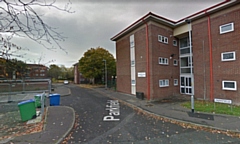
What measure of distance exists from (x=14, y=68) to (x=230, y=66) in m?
14.6

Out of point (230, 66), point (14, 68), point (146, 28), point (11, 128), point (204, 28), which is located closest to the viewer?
point (14, 68)

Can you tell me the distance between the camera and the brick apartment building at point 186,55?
1100 cm

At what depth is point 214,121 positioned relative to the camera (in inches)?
261

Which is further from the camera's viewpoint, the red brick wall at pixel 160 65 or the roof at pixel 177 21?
the red brick wall at pixel 160 65

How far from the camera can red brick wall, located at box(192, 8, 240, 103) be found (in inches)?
422

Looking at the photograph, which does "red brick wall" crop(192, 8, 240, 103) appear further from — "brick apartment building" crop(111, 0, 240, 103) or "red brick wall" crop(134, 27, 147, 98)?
"red brick wall" crop(134, 27, 147, 98)

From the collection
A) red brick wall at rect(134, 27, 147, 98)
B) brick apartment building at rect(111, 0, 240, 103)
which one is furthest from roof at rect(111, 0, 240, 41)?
red brick wall at rect(134, 27, 147, 98)

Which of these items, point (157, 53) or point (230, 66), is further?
point (157, 53)

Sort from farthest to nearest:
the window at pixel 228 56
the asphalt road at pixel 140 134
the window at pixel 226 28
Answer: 1. the window at pixel 226 28
2. the window at pixel 228 56
3. the asphalt road at pixel 140 134

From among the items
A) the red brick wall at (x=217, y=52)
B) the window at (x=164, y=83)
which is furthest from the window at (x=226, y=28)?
the window at (x=164, y=83)

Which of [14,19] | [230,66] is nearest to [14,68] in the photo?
[14,19]

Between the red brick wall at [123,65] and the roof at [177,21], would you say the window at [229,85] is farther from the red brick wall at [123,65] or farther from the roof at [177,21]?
the red brick wall at [123,65]

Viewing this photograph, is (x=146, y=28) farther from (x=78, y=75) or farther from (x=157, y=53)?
(x=78, y=75)

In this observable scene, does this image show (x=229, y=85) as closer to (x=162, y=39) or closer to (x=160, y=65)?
(x=160, y=65)
